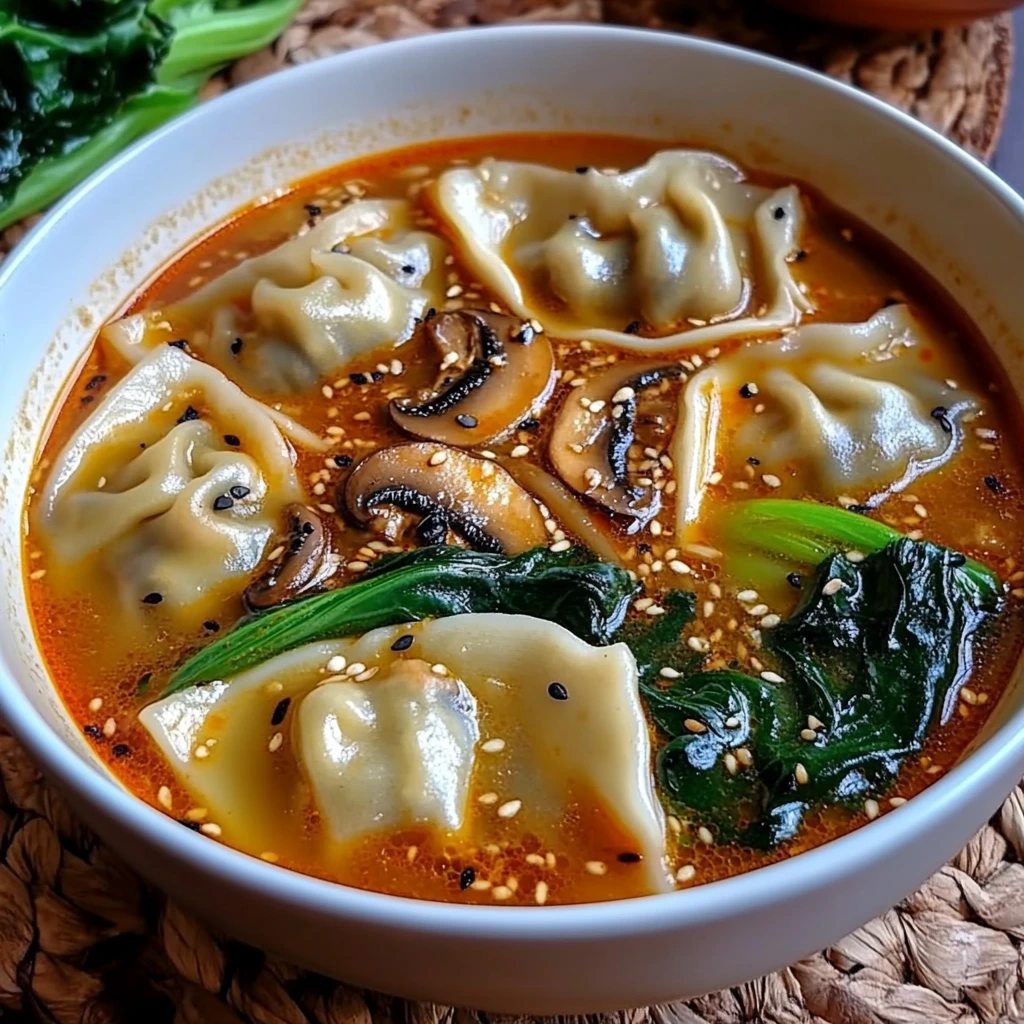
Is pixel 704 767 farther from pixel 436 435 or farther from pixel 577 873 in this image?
pixel 436 435

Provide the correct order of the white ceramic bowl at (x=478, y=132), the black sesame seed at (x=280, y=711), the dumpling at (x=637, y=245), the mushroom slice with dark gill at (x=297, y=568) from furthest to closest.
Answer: the dumpling at (x=637, y=245), the mushroom slice with dark gill at (x=297, y=568), the black sesame seed at (x=280, y=711), the white ceramic bowl at (x=478, y=132)

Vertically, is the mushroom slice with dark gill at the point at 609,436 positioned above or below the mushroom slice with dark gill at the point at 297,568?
above

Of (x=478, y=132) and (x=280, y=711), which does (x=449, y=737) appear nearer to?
(x=280, y=711)

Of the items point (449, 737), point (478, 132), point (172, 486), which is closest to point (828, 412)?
point (449, 737)

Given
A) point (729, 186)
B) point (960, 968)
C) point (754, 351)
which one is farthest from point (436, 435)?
point (960, 968)

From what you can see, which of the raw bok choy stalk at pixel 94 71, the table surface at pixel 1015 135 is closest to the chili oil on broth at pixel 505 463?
the raw bok choy stalk at pixel 94 71

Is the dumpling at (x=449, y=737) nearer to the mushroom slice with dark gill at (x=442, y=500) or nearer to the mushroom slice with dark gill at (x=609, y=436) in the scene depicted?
the mushroom slice with dark gill at (x=442, y=500)

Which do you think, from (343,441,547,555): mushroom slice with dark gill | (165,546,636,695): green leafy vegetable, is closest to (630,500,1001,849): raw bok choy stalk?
(165,546,636,695): green leafy vegetable
